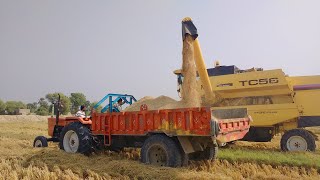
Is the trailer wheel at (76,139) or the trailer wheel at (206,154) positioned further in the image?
the trailer wheel at (76,139)

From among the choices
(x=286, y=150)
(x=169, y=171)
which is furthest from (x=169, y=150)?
(x=286, y=150)

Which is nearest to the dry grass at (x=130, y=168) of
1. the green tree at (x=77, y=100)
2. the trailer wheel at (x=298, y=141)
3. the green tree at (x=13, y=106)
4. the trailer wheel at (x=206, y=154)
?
the trailer wheel at (x=206, y=154)

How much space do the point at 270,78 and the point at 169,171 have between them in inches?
239

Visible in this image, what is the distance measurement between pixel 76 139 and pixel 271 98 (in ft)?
21.4

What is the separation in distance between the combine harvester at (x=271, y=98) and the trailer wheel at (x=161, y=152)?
3.41m

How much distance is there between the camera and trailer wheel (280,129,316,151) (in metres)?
9.63

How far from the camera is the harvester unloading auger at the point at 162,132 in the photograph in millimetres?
6371

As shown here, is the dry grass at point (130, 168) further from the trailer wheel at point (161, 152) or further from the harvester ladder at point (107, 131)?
the harvester ladder at point (107, 131)

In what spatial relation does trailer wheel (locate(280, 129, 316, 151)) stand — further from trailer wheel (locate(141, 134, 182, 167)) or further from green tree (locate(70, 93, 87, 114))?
green tree (locate(70, 93, 87, 114))

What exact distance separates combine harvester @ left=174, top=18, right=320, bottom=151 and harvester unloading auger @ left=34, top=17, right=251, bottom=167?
2.79 metres

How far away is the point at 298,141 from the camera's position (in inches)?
390

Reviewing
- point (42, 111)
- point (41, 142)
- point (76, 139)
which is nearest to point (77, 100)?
point (42, 111)

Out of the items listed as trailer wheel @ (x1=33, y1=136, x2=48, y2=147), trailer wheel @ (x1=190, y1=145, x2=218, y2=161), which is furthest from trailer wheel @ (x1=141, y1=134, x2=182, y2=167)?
trailer wheel @ (x1=33, y1=136, x2=48, y2=147)

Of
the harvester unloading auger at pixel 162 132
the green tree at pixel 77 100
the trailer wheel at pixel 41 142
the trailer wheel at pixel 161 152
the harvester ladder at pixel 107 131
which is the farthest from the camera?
the green tree at pixel 77 100
